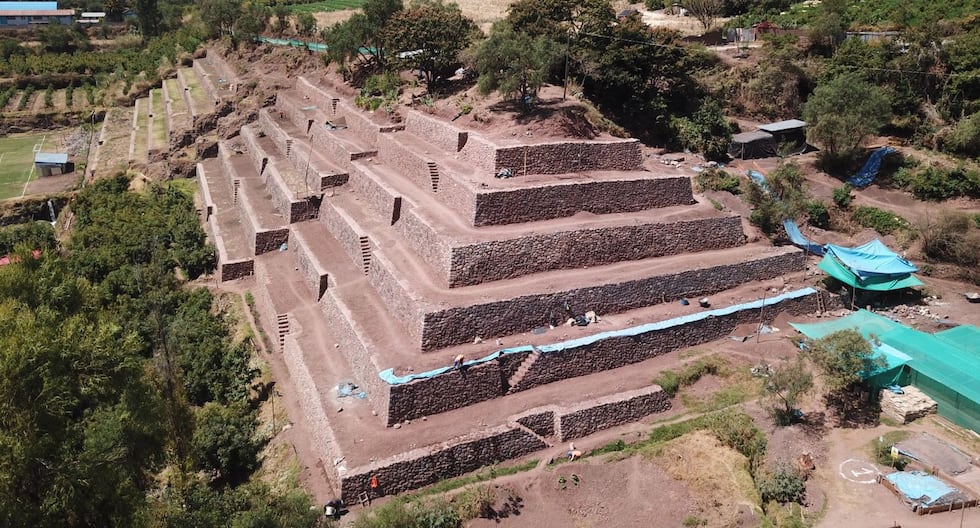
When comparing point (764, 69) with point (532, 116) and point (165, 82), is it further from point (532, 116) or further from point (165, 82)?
point (165, 82)

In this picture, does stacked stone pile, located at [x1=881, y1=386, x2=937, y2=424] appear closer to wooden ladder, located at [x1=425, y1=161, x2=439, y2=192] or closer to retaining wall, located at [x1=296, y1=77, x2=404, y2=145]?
wooden ladder, located at [x1=425, y1=161, x2=439, y2=192]

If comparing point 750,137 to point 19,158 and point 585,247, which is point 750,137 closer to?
point 585,247

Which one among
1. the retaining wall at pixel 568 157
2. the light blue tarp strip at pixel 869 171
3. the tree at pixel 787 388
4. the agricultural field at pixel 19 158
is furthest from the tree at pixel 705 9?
the agricultural field at pixel 19 158

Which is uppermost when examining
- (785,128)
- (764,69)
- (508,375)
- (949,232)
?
(764,69)

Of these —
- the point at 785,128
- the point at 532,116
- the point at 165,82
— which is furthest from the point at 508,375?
the point at 165,82

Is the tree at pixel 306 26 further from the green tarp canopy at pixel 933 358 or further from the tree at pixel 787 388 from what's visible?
the tree at pixel 787 388

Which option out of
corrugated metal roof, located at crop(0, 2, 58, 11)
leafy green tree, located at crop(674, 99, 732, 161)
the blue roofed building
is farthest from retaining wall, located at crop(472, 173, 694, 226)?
corrugated metal roof, located at crop(0, 2, 58, 11)
